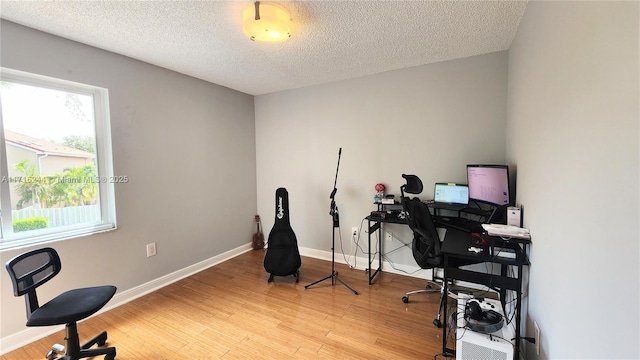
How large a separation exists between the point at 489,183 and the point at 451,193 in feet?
1.61

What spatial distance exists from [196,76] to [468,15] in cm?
297

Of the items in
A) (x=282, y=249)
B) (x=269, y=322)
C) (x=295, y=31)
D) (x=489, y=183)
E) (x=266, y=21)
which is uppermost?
(x=295, y=31)

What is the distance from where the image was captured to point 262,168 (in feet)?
14.0

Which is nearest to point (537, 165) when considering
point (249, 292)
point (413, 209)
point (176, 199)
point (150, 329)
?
point (413, 209)

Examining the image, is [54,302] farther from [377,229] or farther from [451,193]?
[451,193]

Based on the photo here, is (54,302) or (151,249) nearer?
(54,302)

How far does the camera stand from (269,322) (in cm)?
231

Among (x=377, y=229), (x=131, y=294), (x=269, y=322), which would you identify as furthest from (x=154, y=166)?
(x=377, y=229)

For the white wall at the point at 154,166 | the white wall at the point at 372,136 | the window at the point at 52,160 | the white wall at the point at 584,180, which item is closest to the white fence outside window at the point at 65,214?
the window at the point at 52,160

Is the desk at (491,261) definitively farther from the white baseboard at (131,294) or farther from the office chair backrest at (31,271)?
the white baseboard at (131,294)

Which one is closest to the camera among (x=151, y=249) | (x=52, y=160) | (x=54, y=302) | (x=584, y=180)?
(x=584, y=180)

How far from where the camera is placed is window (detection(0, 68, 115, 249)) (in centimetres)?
206

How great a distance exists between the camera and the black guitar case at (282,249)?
3.01m

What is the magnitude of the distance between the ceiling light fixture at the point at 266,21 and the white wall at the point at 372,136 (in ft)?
5.48
